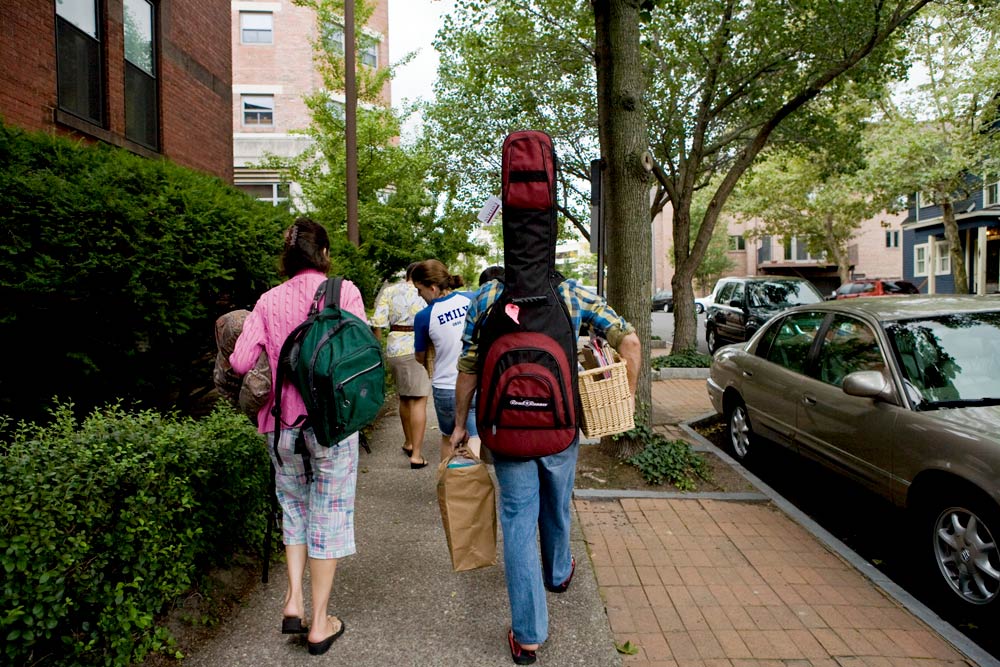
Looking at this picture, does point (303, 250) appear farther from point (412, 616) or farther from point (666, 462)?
point (666, 462)

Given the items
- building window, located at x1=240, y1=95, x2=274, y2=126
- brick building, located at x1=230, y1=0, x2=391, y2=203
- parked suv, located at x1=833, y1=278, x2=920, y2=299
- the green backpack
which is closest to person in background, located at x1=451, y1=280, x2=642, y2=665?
the green backpack

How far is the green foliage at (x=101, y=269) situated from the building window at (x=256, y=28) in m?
26.0

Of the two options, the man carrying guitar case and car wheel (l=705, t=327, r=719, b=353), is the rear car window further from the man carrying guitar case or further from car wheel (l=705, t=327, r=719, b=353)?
the man carrying guitar case

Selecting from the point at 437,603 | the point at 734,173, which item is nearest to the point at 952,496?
the point at 437,603

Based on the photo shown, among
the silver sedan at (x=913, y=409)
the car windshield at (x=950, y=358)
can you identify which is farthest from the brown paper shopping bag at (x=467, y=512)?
the car windshield at (x=950, y=358)

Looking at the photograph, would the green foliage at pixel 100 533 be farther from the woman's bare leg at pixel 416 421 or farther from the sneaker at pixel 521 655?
the woman's bare leg at pixel 416 421

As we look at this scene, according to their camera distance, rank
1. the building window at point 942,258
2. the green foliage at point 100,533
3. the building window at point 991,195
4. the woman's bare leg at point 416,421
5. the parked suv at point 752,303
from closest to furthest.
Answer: the green foliage at point 100,533 → the woman's bare leg at point 416,421 → the parked suv at point 752,303 → the building window at point 991,195 → the building window at point 942,258

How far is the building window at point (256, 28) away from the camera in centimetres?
2803

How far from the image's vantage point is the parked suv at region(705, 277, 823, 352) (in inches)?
568

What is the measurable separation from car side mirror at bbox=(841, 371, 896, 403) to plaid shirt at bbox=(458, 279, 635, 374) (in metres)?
2.17

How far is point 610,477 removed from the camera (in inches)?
230

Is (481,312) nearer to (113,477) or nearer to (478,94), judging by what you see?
(113,477)

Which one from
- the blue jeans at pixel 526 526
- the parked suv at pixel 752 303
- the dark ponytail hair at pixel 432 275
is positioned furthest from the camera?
the parked suv at pixel 752 303

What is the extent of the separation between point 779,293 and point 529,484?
13.3 metres
